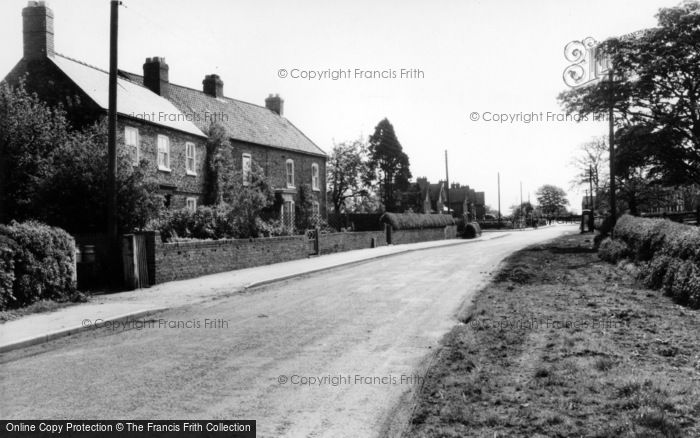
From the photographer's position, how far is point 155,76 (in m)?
30.6

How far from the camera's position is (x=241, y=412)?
498cm

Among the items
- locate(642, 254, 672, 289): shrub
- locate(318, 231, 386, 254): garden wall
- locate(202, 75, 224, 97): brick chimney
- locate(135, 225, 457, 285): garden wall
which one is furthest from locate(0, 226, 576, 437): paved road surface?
locate(202, 75, 224, 97): brick chimney

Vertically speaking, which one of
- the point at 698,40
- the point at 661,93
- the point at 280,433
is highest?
the point at 698,40

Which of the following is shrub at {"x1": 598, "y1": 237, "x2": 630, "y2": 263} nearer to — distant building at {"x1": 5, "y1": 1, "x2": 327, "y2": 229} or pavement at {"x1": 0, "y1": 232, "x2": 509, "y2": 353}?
pavement at {"x1": 0, "y1": 232, "x2": 509, "y2": 353}

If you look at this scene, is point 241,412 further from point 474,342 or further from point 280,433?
point 474,342

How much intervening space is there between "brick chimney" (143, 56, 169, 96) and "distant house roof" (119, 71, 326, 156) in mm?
495

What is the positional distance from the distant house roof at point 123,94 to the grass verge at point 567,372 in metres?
19.3

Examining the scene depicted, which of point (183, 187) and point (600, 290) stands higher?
point (183, 187)

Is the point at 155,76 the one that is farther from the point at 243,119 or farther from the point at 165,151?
the point at 165,151

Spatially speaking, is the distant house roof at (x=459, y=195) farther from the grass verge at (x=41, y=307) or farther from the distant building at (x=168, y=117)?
the grass verge at (x=41, y=307)

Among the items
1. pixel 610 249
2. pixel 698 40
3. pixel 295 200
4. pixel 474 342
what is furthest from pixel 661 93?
pixel 474 342

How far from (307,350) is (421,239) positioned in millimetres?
35895

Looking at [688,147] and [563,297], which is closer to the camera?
[563,297]

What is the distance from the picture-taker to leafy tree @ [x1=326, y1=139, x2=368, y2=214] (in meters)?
53.3
